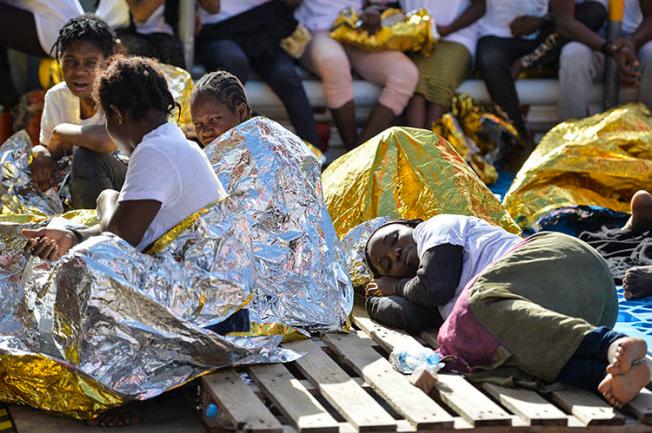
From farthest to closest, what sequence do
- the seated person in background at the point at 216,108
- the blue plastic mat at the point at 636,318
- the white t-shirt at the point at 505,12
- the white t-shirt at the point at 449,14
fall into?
1. the white t-shirt at the point at 505,12
2. the white t-shirt at the point at 449,14
3. the seated person in background at the point at 216,108
4. the blue plastic mat at the point at 636,318

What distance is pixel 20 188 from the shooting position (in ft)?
14.8

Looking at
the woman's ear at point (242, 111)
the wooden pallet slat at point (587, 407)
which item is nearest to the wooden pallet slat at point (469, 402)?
the wooden pallet slat at point (587, 407)

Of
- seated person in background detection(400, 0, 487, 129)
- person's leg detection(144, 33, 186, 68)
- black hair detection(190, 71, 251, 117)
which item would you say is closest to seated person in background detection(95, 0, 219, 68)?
person's leg detection(144, 33, 186, 68)

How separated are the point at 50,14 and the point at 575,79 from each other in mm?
2918

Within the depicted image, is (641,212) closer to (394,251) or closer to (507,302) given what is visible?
(394,251)

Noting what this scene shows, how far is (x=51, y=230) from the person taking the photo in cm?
306

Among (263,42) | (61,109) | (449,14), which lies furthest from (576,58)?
(61,109)

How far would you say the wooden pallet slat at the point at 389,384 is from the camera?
2766mm

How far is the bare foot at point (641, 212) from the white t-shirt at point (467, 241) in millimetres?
1394

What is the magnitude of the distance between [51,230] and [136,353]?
0.43 meters

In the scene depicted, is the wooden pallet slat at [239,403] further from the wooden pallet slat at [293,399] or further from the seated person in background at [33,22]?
the seated person in background at [33,22]

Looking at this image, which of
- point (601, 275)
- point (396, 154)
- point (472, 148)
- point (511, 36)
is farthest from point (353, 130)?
point (601, 275)

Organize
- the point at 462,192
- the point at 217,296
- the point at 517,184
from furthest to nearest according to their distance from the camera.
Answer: the point at 517,184
the point at 462,192
the point at 217,296

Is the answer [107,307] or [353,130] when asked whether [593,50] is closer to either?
[353,130]
